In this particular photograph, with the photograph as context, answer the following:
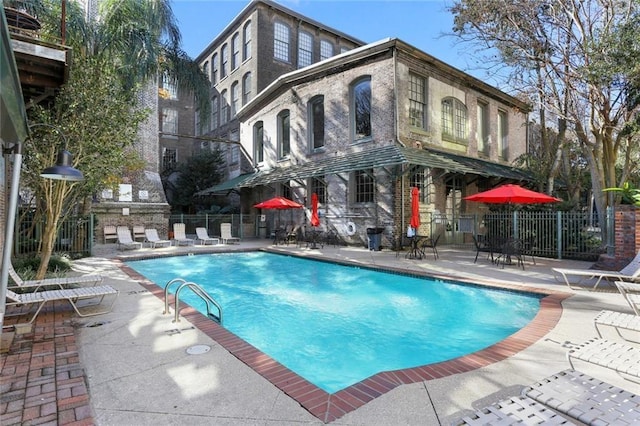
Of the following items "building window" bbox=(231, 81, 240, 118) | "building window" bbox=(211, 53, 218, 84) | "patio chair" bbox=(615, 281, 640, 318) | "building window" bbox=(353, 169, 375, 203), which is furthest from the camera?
"building window" bbox=(211, 53, 218, 84)

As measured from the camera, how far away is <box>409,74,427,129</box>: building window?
48.4 feet

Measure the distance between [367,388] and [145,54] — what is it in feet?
48.4

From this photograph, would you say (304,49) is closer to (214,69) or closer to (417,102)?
(214,69)

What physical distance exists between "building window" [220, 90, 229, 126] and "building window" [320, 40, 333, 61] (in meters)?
8.15

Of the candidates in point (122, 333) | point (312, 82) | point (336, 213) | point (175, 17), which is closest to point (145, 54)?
point (175, 17)

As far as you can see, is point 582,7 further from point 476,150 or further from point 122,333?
point 122,333

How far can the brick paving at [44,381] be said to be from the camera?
2467 millimetres

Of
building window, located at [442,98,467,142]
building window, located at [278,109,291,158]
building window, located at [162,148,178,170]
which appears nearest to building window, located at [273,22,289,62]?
building window, located at [278,109,291,158]

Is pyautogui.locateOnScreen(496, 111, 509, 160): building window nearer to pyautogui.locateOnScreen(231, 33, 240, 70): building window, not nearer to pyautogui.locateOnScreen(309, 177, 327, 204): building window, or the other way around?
pyautogui.locateOnScreen(309, 177, 327, 204): building window

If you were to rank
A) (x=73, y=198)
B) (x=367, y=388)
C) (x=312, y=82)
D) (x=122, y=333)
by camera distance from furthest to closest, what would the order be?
(x=312, y=82) → (x=73, y=198) → (x=122, y=333) → (x=367, y=388)

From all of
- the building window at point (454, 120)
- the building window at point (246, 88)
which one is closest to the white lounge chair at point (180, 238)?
the building window at point (246, 88)

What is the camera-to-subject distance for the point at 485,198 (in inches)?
426

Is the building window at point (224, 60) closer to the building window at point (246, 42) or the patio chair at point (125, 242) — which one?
the building window at point (246, 42)

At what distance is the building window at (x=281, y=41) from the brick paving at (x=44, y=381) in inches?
924
